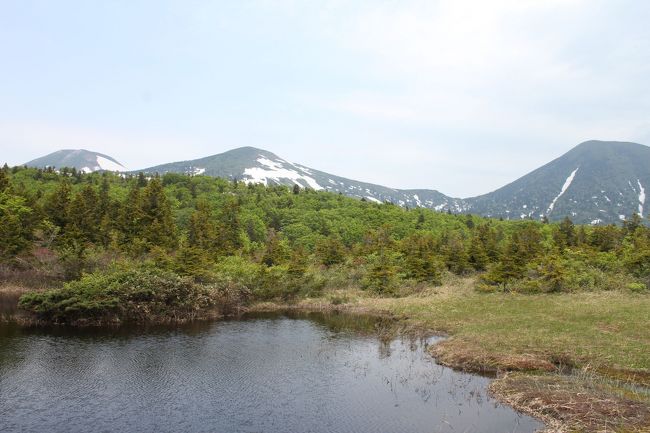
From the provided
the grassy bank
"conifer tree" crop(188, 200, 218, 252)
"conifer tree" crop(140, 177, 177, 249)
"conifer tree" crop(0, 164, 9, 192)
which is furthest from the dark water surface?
"conifer tree" crop(0, 164, 9, 192)

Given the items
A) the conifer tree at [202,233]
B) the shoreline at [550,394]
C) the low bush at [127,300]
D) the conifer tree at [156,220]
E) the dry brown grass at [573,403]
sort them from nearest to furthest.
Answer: the dry brown grass at [573,403], the shoreline at [550,394], the low bush at [127,300], the conifer tree at [156,220], the conifer tree at [202,233]

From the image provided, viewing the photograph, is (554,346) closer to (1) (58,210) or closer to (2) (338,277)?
(2) (338,277)

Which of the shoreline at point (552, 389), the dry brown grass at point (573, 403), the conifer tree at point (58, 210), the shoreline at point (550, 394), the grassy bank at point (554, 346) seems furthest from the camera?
the conifer tree at point (58, 210)

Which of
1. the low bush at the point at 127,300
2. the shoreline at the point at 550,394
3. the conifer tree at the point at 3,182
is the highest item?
the conifer tree at the point at 3,182

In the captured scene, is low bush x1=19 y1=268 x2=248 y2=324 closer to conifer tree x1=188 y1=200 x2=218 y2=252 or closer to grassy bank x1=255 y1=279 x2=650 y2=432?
grassy bank x1=255 y1=279 x2=650 y2=432

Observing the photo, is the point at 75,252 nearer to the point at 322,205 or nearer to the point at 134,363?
the point at 134,363

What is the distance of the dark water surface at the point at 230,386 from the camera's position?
19641 mm

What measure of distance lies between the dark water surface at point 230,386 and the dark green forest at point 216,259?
703cm

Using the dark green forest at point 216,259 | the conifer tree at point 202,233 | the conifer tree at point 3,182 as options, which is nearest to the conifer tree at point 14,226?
the dark green forest at point 216,259

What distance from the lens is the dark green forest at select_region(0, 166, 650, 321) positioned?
41.8 metres

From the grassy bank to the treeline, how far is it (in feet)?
16.0

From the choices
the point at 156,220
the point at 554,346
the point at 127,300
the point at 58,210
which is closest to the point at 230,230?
the point at 156,220

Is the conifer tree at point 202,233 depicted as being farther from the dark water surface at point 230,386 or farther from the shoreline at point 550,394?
the shoreline at point 550,394

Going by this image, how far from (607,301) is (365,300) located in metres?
23.8
